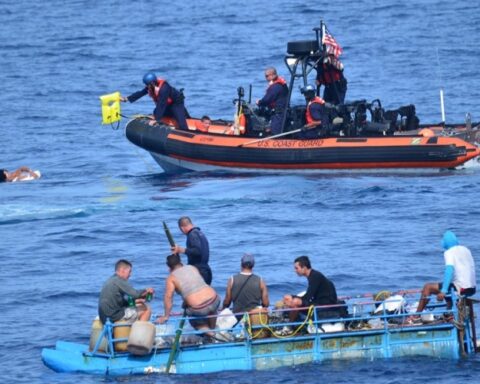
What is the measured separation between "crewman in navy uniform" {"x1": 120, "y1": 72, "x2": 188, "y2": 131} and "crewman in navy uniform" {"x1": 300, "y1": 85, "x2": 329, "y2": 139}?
326cm

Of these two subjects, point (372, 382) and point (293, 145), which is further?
point (293, 145)

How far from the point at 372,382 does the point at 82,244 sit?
10200 millimetres

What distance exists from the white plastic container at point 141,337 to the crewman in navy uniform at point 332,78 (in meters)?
14.4

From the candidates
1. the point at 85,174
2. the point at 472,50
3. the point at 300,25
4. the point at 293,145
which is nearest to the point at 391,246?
the point at 293,145

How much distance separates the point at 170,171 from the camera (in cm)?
3388

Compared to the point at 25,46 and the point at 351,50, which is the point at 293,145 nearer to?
the point at 351,50

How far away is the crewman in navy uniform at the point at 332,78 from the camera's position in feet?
106

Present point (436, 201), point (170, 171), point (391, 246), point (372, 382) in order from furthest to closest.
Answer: point (170, 171), point (436, 201), point (391, 246), point (372, 382)

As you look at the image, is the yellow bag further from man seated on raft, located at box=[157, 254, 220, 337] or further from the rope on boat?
the rope on boat

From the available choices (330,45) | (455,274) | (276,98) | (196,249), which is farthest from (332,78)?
(455,274)

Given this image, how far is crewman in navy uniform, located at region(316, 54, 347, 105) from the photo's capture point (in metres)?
32.4

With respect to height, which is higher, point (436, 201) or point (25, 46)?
point (25, 46)

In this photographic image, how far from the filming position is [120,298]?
63.3 feet

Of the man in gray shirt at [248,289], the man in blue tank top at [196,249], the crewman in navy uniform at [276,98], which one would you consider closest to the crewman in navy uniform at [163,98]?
the crewman in navy uniform at [276,98]
